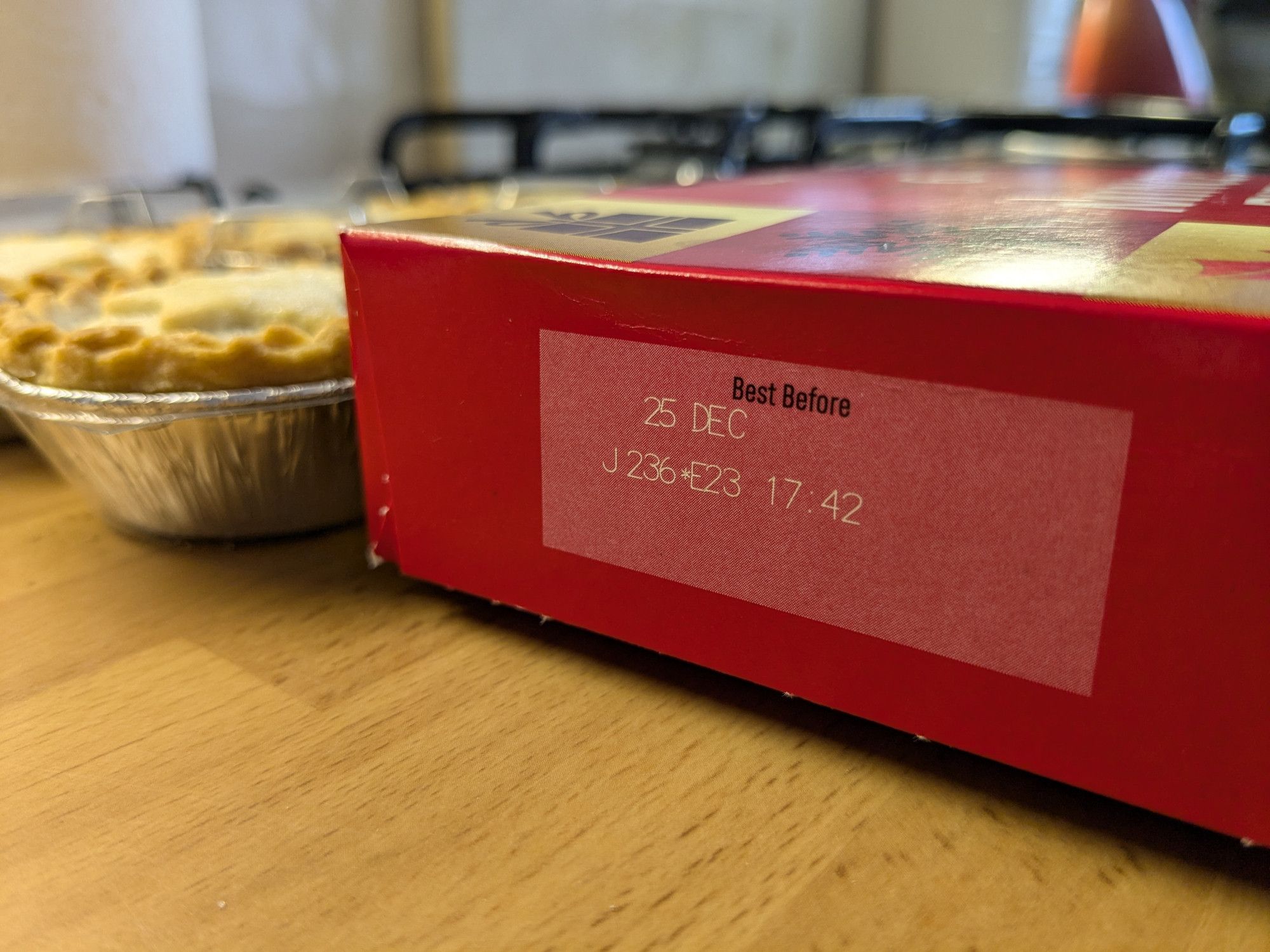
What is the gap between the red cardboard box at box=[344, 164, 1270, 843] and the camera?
24cm

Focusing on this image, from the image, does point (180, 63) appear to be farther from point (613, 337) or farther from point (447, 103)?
point (613, 337)

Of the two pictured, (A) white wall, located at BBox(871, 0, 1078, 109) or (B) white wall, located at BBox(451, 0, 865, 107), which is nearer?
(B) white wall, located at BBox(451, 0, 865, 107)

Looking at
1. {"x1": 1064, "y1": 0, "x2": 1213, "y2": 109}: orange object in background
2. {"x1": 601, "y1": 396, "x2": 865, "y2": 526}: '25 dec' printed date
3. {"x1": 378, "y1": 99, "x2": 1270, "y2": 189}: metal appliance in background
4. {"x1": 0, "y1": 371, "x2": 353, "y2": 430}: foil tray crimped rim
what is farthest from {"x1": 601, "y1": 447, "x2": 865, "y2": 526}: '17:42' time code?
{"x1": 1064, "y1": 0, "x2": 1213, "y2": 109}: orange object in background

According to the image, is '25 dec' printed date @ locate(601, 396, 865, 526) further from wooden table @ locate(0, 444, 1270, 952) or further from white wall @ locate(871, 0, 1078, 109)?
white wall @ locate(871, 0, 1078, 109)

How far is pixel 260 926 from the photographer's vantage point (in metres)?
0.24

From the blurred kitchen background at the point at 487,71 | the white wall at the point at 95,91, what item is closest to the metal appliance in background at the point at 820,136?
the blurred kitchen background at the point at 487,71

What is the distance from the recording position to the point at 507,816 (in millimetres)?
280

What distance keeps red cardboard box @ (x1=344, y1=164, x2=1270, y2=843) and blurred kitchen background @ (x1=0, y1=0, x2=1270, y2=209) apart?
604 mm

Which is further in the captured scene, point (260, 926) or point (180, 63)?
point (180, 63)

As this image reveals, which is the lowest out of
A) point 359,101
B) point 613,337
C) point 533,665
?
point 533,665

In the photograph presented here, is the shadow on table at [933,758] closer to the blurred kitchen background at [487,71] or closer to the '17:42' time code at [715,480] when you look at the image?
the '17:42' time code at [715,480]

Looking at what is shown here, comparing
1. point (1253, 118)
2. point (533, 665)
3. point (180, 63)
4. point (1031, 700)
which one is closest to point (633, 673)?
point (533, 665)

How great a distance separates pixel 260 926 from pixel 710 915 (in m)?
0.11

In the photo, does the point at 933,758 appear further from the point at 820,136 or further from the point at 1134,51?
the point at 1134,51
